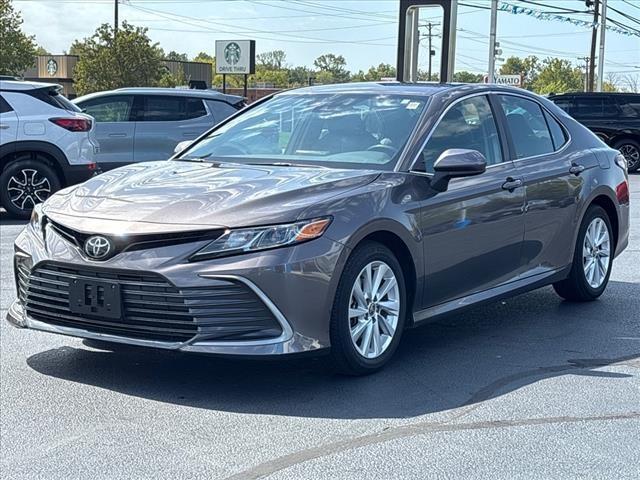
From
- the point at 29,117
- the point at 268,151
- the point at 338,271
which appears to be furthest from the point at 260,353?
the point at 29,117

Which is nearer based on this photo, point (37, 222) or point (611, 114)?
point (37, 222)

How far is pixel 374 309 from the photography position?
17.1ft

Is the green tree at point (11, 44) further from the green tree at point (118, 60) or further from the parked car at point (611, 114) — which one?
the parked car at point (611, 114)

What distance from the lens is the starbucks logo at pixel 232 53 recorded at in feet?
123

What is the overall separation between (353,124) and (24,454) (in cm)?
285

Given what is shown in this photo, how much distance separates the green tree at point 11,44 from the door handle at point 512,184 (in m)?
38.3

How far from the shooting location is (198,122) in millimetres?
15922

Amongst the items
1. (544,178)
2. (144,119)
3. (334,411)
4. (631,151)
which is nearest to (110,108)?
(144,119)

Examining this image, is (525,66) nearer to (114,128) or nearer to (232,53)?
(232,53)

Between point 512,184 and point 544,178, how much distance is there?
440 mm

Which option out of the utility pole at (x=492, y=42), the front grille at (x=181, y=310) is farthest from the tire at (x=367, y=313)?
the utility pole at (x=492, y=42)

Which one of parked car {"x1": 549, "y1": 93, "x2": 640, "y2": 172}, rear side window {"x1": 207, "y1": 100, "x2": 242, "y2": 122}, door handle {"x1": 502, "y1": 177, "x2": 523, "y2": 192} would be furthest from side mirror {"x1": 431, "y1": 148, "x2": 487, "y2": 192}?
parked car {"x1": 549, "y1": 93, "x2": 640, "y2": 172}

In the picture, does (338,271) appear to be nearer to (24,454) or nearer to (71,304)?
(71,304)

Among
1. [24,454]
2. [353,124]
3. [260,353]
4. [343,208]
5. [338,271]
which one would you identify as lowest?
[24,454]
